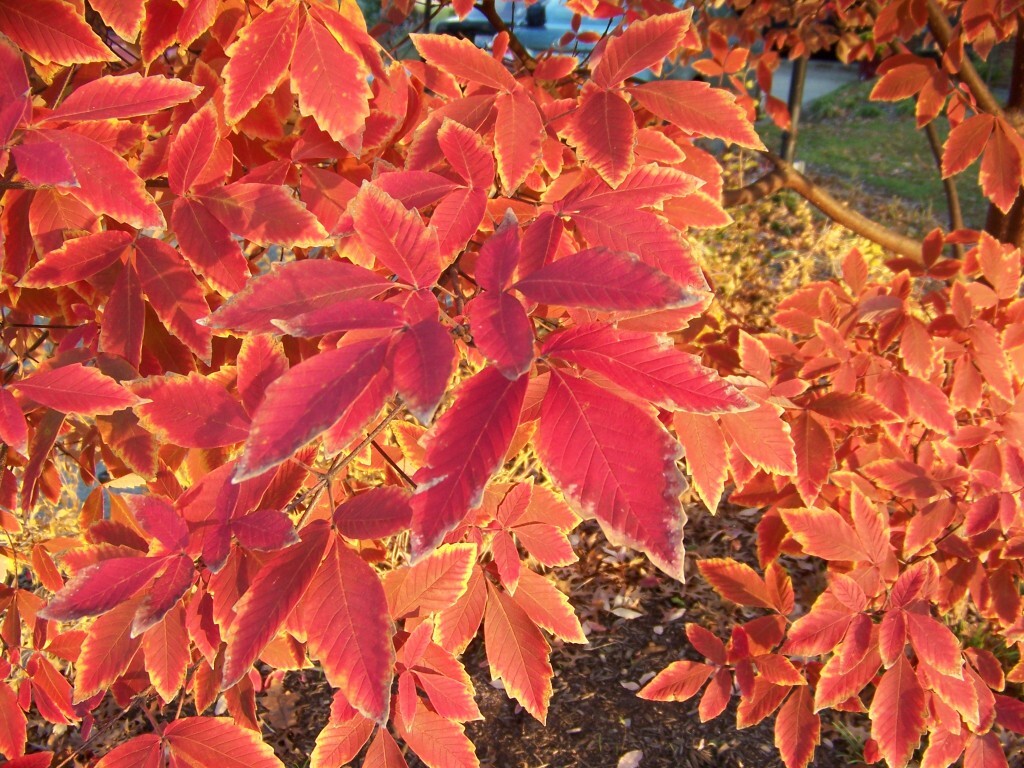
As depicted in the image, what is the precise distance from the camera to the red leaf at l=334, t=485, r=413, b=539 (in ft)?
2.52

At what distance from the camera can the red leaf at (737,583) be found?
1.48 m

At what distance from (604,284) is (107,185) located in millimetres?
576

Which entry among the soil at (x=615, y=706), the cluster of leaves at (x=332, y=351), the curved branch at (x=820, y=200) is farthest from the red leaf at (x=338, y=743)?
the curved branch at (x=820, y=200)

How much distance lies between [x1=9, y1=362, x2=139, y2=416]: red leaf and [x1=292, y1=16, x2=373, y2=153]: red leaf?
371 millimetres

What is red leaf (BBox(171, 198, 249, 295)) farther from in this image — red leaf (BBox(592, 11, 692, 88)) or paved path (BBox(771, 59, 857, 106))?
paved path (BBox(771, 59, 857, 106))

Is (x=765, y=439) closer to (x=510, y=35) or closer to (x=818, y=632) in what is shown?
(x=818, y=632)

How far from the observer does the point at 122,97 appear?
0.87 metres

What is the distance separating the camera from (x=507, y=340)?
0.57 m

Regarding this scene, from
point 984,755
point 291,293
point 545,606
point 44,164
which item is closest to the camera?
point 291,293

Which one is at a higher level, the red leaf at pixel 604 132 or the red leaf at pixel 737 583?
the red leaf at pixel 604 132

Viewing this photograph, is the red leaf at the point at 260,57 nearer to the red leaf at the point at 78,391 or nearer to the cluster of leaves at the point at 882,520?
the red leaf at the point at 78,391

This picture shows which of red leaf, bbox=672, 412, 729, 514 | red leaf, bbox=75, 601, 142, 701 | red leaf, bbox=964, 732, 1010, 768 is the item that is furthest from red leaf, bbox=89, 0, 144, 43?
red leaf, bbox=964, 732, 1010, 768

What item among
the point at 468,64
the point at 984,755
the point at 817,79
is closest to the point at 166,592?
the point at 468,64

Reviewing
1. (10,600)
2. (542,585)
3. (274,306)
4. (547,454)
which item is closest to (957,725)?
(542,585)
